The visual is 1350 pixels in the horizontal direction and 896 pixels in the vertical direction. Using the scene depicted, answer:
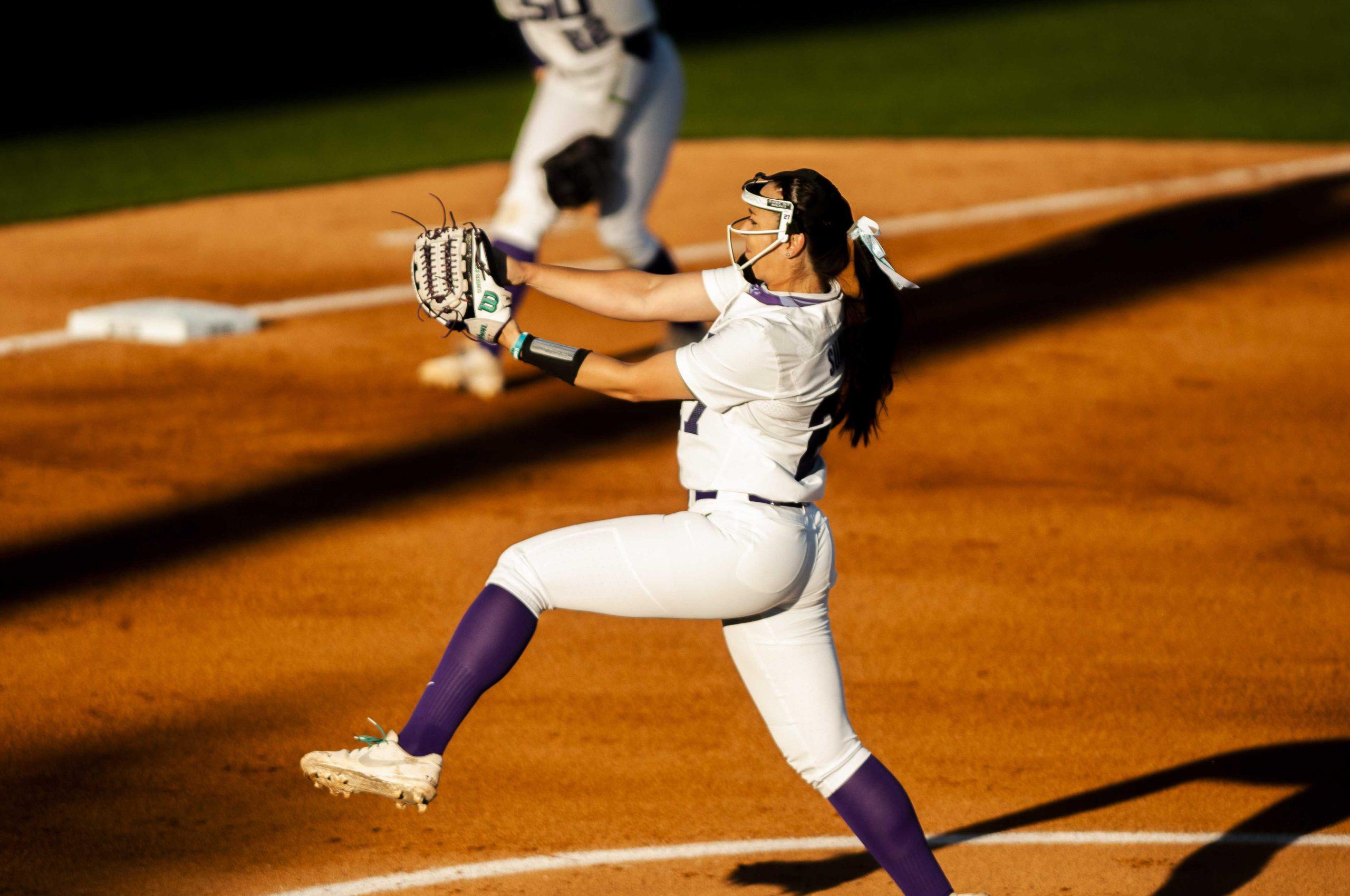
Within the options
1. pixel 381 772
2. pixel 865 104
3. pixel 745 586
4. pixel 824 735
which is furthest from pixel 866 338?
pixel 865 104

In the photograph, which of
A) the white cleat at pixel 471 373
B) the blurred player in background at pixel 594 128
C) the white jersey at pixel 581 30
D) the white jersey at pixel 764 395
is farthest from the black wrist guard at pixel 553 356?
the white cleat at pixel 471 373

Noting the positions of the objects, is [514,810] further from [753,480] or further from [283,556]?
[283,556]

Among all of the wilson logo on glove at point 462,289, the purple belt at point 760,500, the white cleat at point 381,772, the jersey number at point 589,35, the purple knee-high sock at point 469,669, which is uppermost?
the jersey number at point 589,35

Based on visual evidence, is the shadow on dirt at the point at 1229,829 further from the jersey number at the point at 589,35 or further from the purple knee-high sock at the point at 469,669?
the jersey number at the point at 589,35

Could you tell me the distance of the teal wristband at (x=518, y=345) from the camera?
11.0 ft

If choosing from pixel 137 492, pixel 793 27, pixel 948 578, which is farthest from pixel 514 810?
pixel 793 27

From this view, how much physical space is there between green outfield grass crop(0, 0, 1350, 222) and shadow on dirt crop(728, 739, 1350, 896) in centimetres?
873

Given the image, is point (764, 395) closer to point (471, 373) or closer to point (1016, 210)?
point (471, 373)

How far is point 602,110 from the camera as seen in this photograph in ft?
22.8

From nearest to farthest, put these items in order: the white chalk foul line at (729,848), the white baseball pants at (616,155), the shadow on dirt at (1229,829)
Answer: the white chalk foul line at (729,848)
the shadow on dirt at (1229,829)
the white baseball pants at (616,155)

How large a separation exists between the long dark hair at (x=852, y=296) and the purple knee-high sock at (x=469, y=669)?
0.83 m

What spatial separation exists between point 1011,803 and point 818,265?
172cm

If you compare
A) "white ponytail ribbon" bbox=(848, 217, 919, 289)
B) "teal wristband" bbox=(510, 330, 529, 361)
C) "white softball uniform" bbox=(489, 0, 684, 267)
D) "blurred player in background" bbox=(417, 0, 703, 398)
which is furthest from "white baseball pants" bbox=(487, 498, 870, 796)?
"white softball uniform" bbox=(489, 0, 684, 267)

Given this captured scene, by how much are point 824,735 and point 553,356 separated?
101cm
